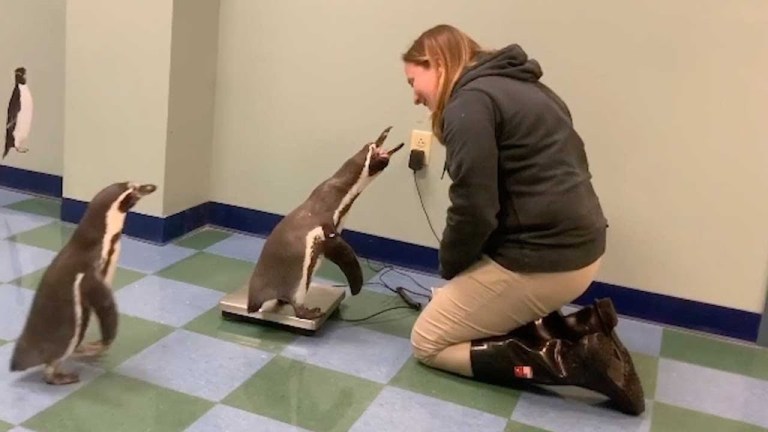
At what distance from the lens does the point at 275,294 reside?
2.56 meters

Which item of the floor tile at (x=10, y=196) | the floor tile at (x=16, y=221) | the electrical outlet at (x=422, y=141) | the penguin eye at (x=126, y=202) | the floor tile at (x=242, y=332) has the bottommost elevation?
the floor tile at (x=242, y=332)

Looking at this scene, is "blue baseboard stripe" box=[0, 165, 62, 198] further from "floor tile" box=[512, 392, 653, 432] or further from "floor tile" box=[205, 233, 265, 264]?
"floor tile" box=[512, 392, 653, 432]

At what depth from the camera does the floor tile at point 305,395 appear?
83.7 inches

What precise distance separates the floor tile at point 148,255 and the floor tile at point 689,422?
1.70 m

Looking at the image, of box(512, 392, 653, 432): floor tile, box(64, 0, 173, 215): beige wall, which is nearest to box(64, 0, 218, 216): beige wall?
box(64, 0, 173, 215): beige wall

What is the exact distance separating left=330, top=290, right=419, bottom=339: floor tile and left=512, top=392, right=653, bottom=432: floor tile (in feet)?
1.66

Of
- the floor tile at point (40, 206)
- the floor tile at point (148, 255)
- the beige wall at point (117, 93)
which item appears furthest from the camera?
the floor tile at point (40, 206)

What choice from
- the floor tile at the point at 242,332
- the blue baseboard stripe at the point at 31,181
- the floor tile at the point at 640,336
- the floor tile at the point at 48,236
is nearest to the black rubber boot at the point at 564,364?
the floor tile at the point at 640,336

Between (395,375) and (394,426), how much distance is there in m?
0.29

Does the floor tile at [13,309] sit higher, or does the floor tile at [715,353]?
the floor tile at [715,353]

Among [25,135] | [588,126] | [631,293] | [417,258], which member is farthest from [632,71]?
[25,135]

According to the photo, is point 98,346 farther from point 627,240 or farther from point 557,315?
point 627,240

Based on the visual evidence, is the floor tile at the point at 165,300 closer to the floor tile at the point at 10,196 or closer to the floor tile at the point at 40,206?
the floor tile at the point at 40,206

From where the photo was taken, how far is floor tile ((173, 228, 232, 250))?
333 centimetres
